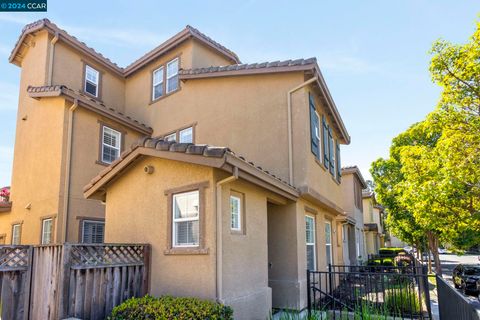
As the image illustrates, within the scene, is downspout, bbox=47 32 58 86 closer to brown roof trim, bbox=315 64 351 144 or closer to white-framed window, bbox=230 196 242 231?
white-framed window, bbox=230 196 242 231

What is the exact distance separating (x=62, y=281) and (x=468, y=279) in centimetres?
1891

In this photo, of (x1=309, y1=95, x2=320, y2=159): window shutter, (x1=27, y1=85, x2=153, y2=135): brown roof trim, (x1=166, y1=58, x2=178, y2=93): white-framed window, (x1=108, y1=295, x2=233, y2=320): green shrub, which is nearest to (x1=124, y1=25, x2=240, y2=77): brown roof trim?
(x1=166, y1=58, x2=178, y2=93): white-framed window

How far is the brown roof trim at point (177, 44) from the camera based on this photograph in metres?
14.6

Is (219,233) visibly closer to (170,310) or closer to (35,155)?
(170,310)

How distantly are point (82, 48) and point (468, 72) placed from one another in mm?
13869

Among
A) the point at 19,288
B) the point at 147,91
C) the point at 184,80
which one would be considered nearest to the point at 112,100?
the point at 147,91

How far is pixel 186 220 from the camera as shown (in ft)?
25.6

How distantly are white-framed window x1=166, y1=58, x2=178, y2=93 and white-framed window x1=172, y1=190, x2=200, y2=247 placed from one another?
7.89 meters

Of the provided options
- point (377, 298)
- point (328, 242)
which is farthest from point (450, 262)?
point (377, 298)

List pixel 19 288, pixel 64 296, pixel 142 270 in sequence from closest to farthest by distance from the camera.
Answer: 1. pixel 64 296
2. pixel 19 288
3. pixel 142 270

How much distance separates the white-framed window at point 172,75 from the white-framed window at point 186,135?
2112 mm

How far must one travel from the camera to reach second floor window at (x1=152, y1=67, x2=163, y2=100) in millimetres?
15586

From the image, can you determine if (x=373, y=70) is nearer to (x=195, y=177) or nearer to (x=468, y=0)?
(x=468, y=0)

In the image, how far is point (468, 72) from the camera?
9.37 meters
